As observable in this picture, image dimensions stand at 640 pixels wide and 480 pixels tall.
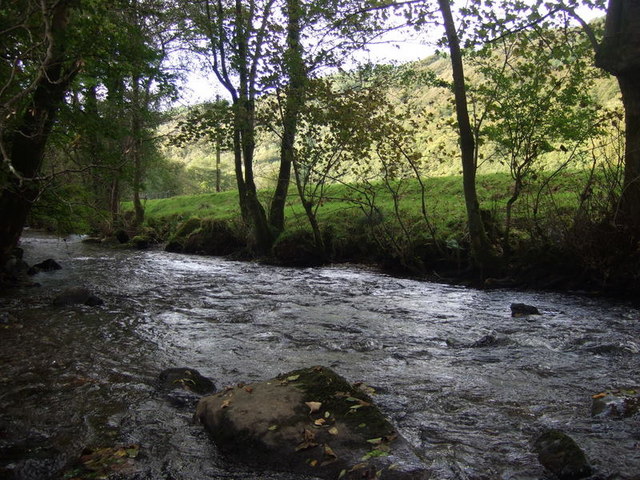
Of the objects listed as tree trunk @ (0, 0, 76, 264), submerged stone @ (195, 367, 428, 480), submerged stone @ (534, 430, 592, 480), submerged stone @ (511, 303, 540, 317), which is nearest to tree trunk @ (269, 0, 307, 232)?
tree trunk @ (0, 0, 76, 264)

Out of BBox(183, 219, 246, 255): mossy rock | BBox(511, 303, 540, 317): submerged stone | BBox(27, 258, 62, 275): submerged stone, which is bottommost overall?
BBox(511, 303, 540, 317): submerged stone

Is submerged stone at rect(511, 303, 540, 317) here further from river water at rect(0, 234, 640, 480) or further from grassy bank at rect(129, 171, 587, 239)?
grassy bank at rect(129, 171, 587, 239)

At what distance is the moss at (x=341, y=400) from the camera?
4008 millimetres

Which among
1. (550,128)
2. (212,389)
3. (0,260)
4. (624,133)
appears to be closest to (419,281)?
(550,128)

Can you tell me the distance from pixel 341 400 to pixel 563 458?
1.83 m

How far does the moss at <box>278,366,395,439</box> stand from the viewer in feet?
13.1

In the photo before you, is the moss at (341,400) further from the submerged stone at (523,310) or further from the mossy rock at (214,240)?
the mossy rock at (214,240)

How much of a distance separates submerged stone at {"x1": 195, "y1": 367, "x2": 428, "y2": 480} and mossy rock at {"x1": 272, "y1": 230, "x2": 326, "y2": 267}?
12.3 m

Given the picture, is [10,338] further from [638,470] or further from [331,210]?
[331,210]

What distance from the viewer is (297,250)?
17375mm

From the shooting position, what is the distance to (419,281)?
43.9ft

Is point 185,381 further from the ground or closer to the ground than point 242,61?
closer to the ground

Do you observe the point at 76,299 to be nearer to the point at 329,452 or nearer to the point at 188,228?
the point at 329,452

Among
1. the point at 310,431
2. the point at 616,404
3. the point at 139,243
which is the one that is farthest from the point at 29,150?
the point at 139,243
